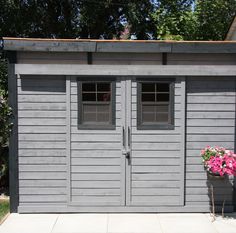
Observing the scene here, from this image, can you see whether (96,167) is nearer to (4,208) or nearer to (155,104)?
(155,104)

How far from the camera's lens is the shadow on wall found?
629cm

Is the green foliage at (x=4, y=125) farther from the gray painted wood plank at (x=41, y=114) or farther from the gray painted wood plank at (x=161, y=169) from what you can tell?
the gray painted wood plank at (x=161, y=169)

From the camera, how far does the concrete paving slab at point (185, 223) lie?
18.2 feet

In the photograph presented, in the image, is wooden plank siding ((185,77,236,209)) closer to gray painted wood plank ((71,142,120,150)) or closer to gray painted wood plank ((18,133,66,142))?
gray painted wood plank ((71,142,120,150))

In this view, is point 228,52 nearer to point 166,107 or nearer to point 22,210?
point 166,107

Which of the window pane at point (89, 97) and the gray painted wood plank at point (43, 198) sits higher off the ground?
the window pane at point (89, 97)

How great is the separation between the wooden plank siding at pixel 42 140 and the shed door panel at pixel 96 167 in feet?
0.68

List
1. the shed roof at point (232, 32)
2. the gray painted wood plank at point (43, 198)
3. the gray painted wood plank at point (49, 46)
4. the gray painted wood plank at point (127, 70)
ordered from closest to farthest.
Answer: the gray painted wood plank at point (49, 46) < the gray painted wood plank at point (127, 70) < the gray painted wood plank at point (43, 198) < the shed roof at point (232, 32)

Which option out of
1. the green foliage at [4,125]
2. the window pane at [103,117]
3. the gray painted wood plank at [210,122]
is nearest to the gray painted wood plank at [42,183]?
the green foliage at [4,125]

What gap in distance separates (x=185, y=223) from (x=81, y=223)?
1543 mm

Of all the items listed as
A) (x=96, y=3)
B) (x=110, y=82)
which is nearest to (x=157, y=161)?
(x=110, y=82)

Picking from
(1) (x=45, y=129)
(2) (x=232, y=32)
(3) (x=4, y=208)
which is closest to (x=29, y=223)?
(3) (x=4, y=208)

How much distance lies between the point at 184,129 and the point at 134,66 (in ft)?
4.16

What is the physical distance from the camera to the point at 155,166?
624cm
